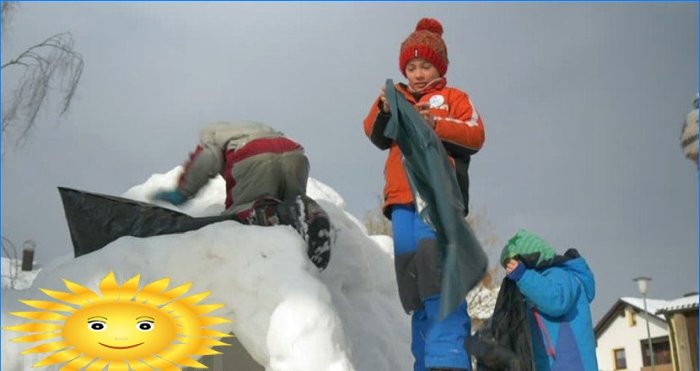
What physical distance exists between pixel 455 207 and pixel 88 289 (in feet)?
4.22

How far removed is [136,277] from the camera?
2.39m

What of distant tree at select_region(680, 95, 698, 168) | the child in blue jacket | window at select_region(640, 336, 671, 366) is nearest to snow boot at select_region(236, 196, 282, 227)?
the child in blue jacket

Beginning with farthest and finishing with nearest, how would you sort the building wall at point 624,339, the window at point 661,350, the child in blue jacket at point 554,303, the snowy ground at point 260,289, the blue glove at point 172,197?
the building wall at point 624,339
the window at point 661,350
the blue glove at point 172,197
the child in blue jacket at point 554,303
the snowy ground at point 260,289

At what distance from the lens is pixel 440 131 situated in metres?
2.07

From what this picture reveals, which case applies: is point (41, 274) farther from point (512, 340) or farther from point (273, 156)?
point (512, 340)

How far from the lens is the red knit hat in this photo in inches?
91.4

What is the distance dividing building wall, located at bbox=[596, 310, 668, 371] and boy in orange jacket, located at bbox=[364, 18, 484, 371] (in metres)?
18.1

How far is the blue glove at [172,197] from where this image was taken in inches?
131

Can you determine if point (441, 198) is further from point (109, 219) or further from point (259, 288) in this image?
point (109, 219)

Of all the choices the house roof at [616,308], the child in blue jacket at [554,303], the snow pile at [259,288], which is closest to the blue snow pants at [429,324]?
the snow pile at [259,288]

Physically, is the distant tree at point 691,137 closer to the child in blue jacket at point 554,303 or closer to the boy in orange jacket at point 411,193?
the child in blue jacket at point 554,303

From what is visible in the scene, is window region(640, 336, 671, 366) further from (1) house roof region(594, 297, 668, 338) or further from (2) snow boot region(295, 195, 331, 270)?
(2) snow boot region(295, 195, 331, 270)

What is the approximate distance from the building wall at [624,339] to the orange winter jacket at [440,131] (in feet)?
59.4

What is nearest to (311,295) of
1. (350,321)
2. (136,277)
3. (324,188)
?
(136,277)
